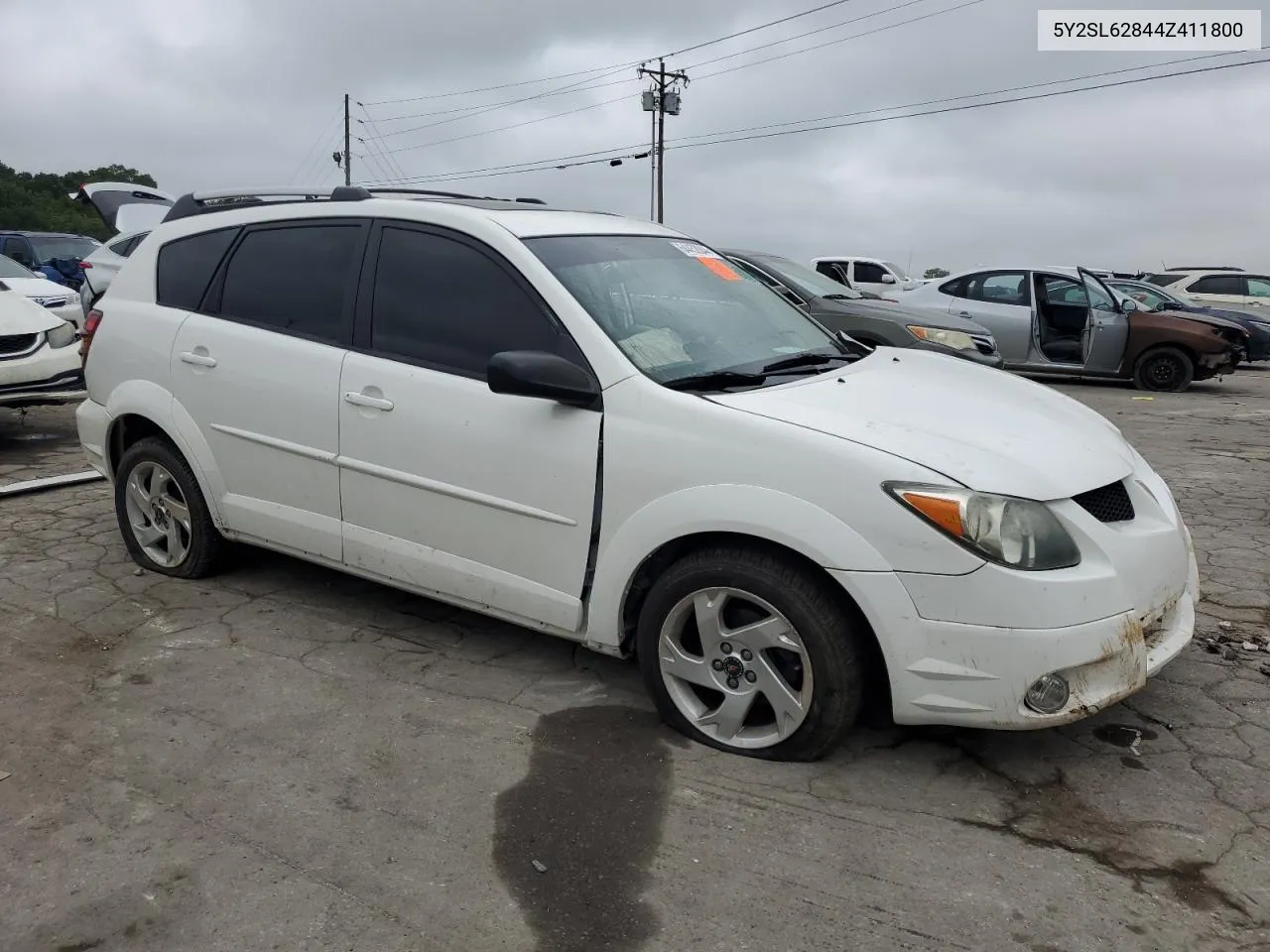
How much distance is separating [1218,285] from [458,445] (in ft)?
67.0

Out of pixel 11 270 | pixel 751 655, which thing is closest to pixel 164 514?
pixel 751 655

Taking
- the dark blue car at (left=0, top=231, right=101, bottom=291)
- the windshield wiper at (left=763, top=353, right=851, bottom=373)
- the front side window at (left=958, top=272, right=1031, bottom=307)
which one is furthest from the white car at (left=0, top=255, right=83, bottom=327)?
the front side window at (left=958, top=272, right=1031, bottom=307)

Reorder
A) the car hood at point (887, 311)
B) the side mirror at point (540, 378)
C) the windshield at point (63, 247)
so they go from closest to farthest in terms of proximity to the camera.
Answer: the side mirror at point (540, 378), the car hood at point (887, 311), the windshield at point (63, 247)

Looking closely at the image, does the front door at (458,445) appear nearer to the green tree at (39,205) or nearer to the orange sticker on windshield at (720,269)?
the orange sticker on windshield at (720,269)

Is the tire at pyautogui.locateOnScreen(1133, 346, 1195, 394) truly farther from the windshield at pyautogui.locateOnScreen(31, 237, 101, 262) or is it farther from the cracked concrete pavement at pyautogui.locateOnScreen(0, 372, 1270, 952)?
the windshield at pyautogui.locateOnScreen(31, 237, 101, 262)

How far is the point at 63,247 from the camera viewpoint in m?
16.4

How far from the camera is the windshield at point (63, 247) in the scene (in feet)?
52.4

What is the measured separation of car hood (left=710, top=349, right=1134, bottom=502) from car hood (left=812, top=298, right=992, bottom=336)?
560 cm

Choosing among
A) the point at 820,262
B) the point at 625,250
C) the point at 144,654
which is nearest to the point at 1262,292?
the point at 820,262

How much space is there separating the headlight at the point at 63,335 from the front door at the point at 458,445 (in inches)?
205

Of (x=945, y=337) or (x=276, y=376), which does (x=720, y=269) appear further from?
(x=945, y=337)

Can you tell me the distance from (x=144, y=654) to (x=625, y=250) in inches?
94.1

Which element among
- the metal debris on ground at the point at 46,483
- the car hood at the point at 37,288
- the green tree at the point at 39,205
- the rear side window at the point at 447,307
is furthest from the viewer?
the green tree at the point at 39,205

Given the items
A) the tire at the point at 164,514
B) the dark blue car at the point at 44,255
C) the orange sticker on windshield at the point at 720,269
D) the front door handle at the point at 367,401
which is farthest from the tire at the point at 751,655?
the dark blue car at the point at 44,255
